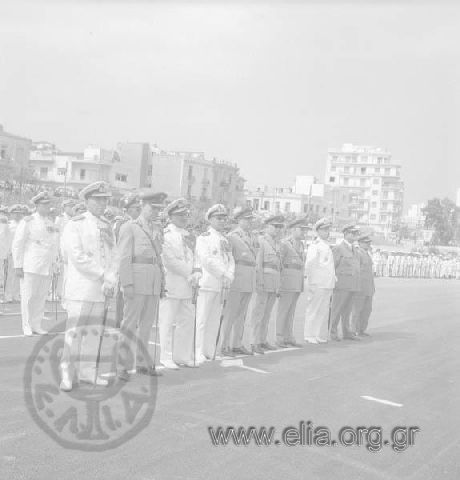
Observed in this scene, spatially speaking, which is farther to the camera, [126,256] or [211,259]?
[211,259]

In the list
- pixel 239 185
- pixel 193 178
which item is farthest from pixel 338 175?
pixel 193 178

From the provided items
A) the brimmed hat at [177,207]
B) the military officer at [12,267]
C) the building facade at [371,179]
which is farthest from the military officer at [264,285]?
the building facade at [371,179]

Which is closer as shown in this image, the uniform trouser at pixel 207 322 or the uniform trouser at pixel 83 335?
the uniform trouser at pixel 83 335

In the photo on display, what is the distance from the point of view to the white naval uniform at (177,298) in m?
8.04

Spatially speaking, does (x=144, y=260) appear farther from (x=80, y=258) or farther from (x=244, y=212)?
(x=244, y=212)

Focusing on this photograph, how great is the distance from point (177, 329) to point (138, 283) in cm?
109

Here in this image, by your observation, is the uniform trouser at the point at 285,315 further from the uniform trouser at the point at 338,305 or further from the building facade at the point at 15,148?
the building facade at the point at 15,148

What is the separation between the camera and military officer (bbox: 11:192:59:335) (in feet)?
31.4

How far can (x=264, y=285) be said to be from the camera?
32.1ft

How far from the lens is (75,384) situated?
673 cm

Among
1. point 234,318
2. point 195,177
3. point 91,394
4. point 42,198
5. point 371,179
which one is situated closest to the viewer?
point 91,394

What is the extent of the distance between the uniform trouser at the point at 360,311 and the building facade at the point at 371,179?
12057 cm

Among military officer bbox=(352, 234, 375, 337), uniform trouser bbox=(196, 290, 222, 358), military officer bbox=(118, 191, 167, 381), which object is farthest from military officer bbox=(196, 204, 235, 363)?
military officer bbox=(352, 234, 375, 337)

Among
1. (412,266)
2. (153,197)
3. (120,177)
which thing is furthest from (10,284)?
(120,177)
